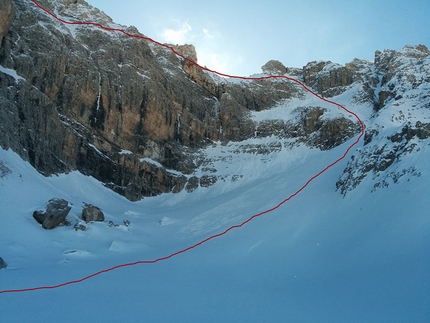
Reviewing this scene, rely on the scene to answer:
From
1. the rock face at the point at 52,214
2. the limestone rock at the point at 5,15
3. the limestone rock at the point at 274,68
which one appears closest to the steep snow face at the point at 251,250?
the rock face at the point at 52,214

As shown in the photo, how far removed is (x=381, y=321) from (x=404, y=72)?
5440 centimetres

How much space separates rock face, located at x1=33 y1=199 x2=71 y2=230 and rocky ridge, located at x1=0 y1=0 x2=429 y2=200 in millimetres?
11629

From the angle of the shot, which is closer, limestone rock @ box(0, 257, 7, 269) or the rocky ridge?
limestone rock @ box(0, 257, 7, 269)

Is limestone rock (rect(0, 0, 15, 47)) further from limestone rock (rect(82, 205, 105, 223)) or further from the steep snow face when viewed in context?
limestone rock (rect(82, 205, 105, 223))

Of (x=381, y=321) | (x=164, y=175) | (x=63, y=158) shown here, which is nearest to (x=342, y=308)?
(x=381, y=321)

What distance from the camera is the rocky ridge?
45125 millimetres

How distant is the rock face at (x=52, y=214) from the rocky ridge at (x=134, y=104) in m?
11.6

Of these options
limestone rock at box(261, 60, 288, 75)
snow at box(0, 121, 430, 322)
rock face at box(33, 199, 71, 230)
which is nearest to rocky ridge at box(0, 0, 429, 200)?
snow at box(0, 121, 430, 322)

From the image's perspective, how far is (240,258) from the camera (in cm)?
2147

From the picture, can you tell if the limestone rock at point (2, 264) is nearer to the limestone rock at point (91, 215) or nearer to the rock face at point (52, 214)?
the rock face at point (52, 214)

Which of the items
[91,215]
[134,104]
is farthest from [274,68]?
[91,215]

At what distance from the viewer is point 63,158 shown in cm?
4619

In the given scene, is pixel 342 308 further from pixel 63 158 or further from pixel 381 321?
pixel 63 158

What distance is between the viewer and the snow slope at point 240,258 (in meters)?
11.0
